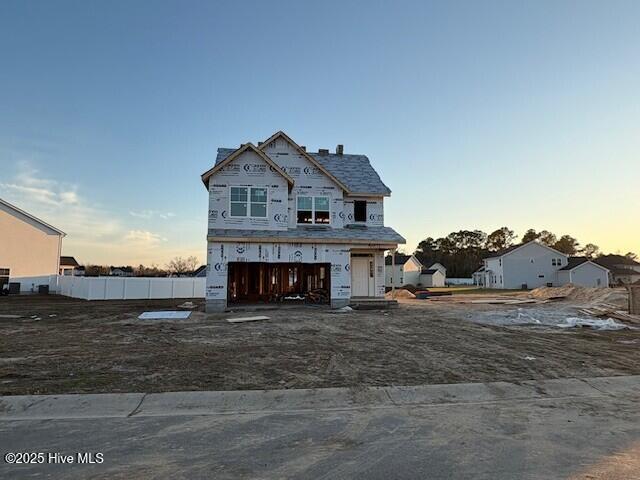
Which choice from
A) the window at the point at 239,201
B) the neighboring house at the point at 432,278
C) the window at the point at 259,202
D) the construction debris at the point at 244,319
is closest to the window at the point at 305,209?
the window at the point at 259,202

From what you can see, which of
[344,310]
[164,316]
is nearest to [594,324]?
[344,310]

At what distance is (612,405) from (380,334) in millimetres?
6481

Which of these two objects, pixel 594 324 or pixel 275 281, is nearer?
pixel 594 324

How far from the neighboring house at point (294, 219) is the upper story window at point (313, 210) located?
0.05 meters

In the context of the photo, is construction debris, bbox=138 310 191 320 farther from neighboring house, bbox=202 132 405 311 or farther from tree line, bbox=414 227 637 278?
tree line, bbox=414 227 637 278

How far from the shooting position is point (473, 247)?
94.1 meters

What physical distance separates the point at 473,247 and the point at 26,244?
282 ft

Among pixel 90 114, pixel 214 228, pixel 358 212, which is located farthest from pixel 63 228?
pixel 358 212

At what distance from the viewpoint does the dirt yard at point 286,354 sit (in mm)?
6723

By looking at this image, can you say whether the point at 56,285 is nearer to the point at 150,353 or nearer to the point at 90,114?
the point at 90,114

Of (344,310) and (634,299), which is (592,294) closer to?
(634,299)

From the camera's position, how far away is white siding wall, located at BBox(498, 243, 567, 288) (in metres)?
51.4

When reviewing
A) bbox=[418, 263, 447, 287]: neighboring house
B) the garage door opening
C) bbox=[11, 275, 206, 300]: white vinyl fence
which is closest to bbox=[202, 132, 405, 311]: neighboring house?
the garage door opening

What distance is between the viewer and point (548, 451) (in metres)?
4.06
